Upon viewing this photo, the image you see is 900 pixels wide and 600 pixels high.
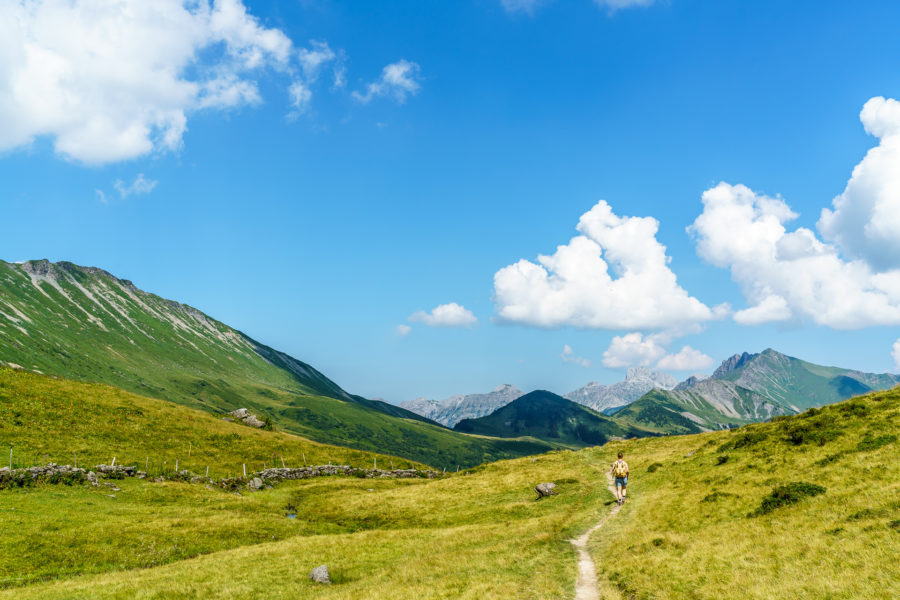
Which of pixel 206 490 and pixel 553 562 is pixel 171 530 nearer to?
pixel 206 490

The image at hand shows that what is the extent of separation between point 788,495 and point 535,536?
16.3 metres

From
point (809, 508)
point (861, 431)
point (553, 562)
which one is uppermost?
point (861, 431)

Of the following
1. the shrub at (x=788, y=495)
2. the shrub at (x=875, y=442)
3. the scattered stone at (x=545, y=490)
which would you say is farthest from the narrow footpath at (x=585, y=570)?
the shrub at (x=875, y=442)

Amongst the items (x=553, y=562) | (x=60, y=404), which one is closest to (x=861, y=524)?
(x=553, y=562)

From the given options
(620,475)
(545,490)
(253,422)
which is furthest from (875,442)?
(253,422)

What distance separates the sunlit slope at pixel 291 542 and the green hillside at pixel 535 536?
18cm

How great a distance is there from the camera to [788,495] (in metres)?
27.9

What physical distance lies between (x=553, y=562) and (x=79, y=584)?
27.7 m

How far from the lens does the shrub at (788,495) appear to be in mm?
27089

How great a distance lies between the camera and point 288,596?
25328 mm

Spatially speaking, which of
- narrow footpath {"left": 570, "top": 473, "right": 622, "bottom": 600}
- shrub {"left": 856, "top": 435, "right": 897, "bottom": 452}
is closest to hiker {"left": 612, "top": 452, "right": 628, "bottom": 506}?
narrow footpath {"left": 570, "top": 473, "right": 622, "bottom": 600}

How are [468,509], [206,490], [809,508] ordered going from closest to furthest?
[809,508] → [468,509] → [206,490]

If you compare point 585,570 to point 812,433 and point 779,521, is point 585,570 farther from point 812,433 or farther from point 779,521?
point 812,433

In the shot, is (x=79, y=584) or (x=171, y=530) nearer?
(x=79, y=584)
